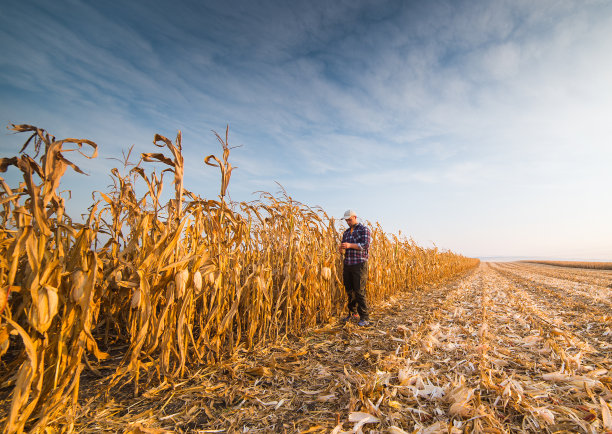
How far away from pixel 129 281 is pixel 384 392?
6.76ft

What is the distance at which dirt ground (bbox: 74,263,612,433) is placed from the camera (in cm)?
170

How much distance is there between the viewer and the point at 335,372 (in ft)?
8.20

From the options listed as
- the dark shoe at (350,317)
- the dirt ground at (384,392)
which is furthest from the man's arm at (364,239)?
the dirt ground at (384,392)

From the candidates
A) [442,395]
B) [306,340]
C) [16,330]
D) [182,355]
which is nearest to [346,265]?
[306,340]

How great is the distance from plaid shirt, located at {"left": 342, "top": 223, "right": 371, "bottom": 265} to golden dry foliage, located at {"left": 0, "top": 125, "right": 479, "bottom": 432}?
1.22 ft

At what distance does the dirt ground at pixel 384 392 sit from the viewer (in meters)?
1.70

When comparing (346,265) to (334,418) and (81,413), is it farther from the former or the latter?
(81,413)

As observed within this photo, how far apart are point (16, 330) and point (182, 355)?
1.07 meters

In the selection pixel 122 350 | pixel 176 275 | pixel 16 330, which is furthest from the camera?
pixel 122 350

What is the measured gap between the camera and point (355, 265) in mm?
4363

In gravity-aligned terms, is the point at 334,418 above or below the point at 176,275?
below

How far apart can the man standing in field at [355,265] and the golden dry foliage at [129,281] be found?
368 millimetres

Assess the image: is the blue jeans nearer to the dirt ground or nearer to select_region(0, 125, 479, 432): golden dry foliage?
select_region(0, 125, 479, 432): golden dry foliage

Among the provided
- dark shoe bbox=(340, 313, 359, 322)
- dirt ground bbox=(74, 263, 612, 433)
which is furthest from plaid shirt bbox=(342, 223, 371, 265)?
dirt ground bbox=(74, 263, 612, 433)
